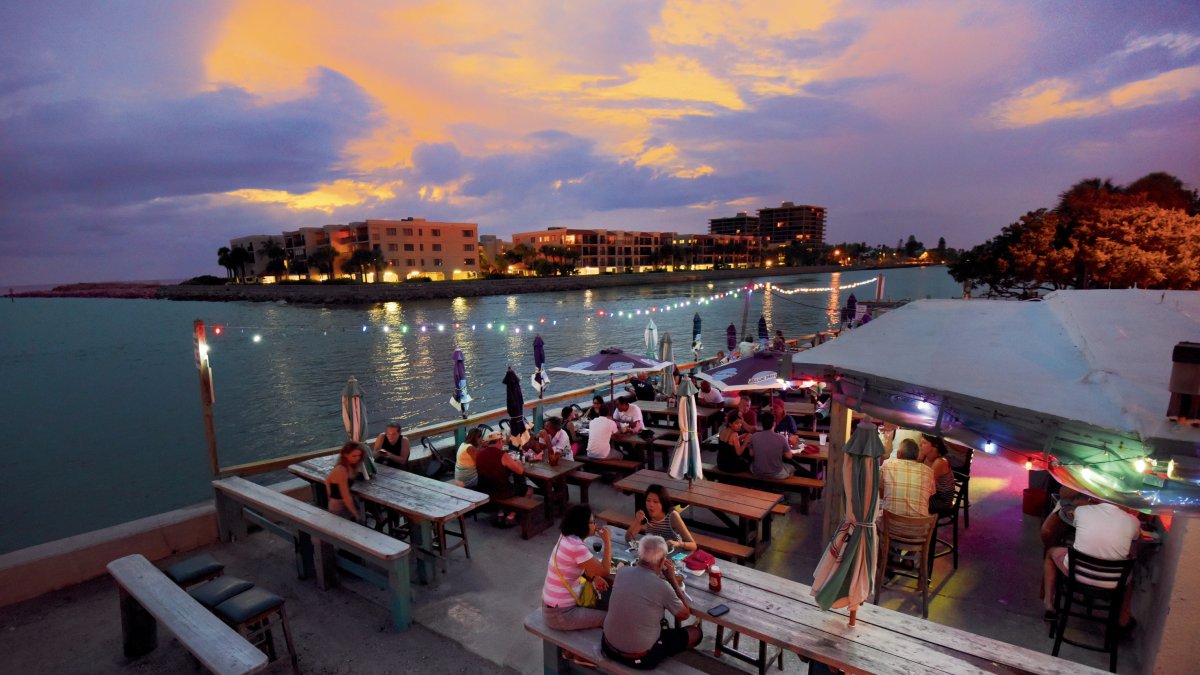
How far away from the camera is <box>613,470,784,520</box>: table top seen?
6082mm

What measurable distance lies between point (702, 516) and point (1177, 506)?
4997 mm

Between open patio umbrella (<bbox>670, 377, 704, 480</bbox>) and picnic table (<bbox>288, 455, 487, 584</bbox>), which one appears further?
open patio umbrella (<bbox>670, 377, 704, 480</bbox>)

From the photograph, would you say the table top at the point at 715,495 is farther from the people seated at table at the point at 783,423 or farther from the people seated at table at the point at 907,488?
the people seated at table at the point at 783,423

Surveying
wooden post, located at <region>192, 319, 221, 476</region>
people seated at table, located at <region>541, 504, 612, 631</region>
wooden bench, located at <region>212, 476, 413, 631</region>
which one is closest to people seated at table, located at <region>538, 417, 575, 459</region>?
wooden bench, located at <region>212, 476, 413, 631</region>

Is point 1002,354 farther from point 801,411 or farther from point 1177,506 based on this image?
point 801,411

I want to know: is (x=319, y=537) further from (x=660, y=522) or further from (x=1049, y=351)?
(x=1049, y=351)

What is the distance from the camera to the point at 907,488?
A: 5.78 meters

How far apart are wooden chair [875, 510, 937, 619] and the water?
9566 mm

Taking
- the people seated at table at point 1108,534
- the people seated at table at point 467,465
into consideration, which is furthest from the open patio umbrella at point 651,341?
the people seated at table at point 1108,534

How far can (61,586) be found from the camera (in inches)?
237

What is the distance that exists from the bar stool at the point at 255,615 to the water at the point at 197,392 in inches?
218

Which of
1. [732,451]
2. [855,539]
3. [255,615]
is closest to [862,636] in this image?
[855,539]

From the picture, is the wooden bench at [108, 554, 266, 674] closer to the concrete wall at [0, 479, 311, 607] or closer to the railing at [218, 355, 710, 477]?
the concrete wall at [0, 479, 311, 607]

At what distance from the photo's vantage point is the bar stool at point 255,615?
14.6 ft
